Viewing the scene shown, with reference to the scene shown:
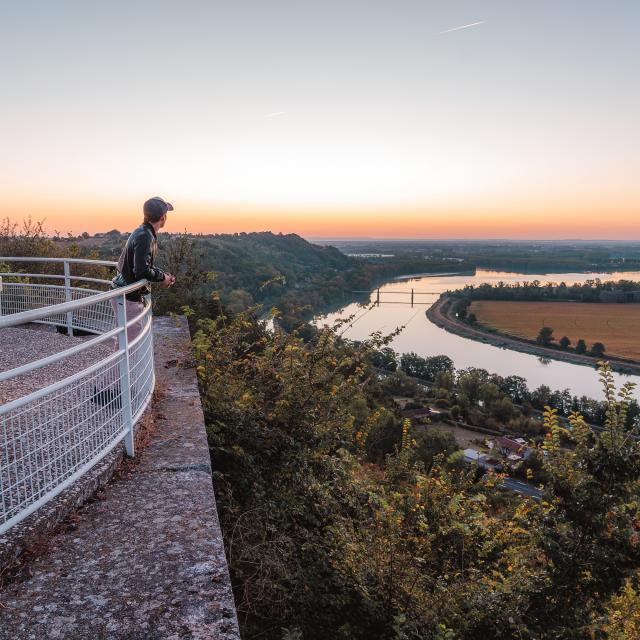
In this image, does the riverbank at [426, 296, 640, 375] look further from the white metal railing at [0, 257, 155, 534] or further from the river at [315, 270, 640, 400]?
the white metal railing at [0, 257, 155, 534]

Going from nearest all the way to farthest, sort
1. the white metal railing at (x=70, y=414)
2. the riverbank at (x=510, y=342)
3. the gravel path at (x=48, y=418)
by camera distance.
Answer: the white metal railing at (x=70, y=414)
the gravel path at (x=48, y=418)
the riverbank at (x=510, y=342)

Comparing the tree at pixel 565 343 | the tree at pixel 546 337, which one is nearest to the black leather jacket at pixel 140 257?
the tree at pixel 565 343

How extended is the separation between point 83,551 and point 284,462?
2.52m

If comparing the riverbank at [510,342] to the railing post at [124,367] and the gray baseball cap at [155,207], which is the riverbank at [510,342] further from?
the railing post at [124,367]

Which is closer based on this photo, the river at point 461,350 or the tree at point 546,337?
the river at point 461,350

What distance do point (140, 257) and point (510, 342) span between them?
7856cm

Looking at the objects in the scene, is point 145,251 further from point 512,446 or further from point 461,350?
point 461,350

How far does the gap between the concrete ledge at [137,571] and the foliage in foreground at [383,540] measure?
31.8 inches

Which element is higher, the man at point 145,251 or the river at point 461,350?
the man at point 145,251

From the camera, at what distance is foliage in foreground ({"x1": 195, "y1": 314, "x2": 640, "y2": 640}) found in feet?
12.0

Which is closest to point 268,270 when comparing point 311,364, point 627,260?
point 311,364

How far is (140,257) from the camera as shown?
4.16 metres

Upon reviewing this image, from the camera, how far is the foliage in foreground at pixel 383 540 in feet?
12.0

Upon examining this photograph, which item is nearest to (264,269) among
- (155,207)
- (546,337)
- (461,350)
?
(461,350)
